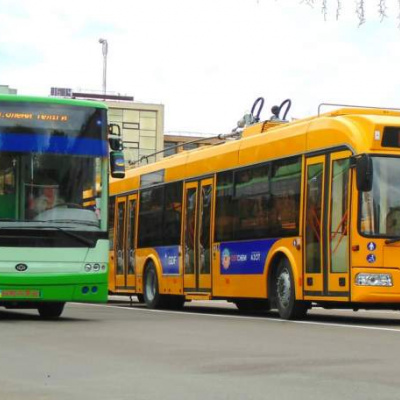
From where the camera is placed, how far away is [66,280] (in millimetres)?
14969

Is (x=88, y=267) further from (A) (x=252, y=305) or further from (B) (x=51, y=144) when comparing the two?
(A) (x=252, y=305)

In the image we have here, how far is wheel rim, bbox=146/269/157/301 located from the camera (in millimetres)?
21484

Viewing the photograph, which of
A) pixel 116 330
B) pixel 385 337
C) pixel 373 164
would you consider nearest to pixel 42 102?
pixel 116 330

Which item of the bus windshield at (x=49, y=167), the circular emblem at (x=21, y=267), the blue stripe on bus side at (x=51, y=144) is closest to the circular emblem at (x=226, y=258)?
the bus windshield at (x=49, y=167)

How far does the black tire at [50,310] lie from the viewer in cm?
1628

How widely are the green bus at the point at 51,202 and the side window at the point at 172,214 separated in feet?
16.2

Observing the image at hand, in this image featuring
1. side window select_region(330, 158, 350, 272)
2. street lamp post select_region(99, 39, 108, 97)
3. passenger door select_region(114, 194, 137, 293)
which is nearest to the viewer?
side window select_region(330, 158, 350, 272)

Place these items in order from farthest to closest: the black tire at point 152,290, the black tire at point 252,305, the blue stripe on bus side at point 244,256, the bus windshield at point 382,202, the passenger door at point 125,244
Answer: the passenger door at point 125,244 → the black tire at point 152,290 → the black tire at point 252,305 → the blue stripe on bus side at point 244,256 → the bus windshield at point 382,202

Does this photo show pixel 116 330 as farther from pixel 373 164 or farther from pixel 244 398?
pixel 244 398

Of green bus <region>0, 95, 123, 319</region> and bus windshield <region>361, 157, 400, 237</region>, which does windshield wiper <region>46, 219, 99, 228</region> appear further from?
bus windshield <region>361, 157, 400, 237</region>

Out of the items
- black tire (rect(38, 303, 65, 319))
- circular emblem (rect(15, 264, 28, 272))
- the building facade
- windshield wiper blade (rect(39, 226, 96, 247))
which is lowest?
black tire (rect(38, 303, 65, 319))

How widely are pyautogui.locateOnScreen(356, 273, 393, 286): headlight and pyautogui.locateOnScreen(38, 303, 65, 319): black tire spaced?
505 centimetres

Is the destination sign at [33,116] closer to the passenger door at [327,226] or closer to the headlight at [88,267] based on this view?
the headlight at [88,267]

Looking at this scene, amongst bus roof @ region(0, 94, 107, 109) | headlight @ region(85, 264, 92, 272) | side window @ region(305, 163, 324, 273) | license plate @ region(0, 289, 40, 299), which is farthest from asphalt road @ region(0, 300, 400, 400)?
bus roof @ region(0, 94, 107, 109)
